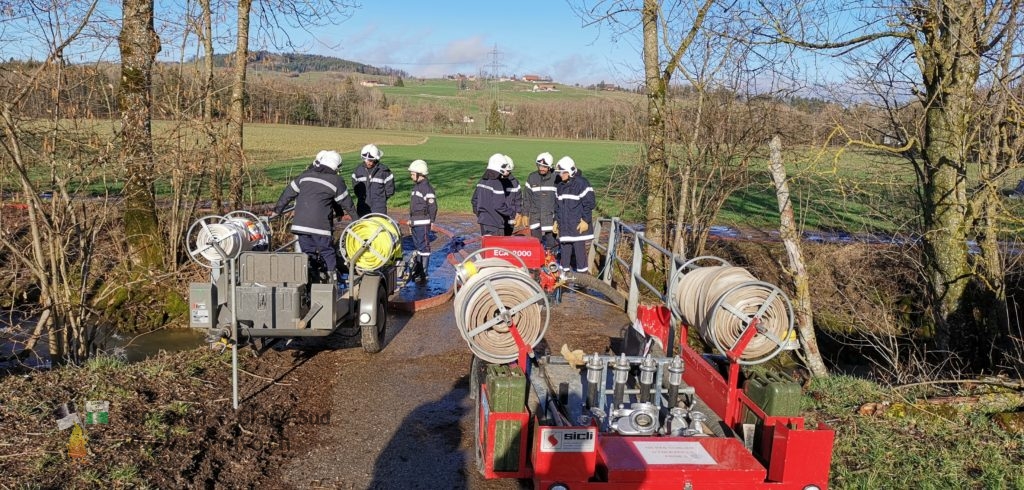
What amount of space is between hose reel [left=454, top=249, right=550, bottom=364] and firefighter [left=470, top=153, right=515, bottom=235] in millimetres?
5705

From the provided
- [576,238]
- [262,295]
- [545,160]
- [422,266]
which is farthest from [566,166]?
[262,295]

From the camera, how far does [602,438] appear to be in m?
4.63

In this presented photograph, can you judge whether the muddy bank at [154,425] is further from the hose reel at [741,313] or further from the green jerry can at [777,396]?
the green jerry can at [777,396]

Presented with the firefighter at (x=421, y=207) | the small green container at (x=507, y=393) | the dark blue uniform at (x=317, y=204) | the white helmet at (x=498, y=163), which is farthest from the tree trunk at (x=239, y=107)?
the small green container at (x=507, y=393)

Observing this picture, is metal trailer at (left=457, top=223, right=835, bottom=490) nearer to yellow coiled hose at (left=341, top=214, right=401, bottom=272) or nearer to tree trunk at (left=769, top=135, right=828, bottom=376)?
tree trunk at (left=769, top=135, right=828, bottom=376)

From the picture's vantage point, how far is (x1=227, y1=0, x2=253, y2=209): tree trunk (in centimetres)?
1166

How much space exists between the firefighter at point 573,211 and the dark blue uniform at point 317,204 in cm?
349

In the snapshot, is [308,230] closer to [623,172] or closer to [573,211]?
[573,211]

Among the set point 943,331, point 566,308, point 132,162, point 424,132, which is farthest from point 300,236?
point 424,132

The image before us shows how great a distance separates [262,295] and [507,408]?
3.03 meters

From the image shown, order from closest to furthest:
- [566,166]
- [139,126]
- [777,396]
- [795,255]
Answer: [777,396] → [795,255] → [139,126] → [566,166]

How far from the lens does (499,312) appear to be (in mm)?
5465

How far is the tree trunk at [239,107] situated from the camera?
11661 mm

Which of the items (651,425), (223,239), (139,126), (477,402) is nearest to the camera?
(651,425)
